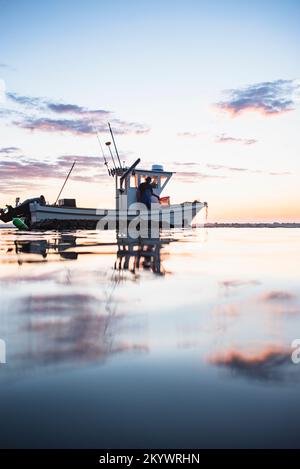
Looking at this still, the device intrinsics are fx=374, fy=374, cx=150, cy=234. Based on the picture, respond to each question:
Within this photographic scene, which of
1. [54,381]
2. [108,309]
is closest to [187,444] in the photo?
[54,381]

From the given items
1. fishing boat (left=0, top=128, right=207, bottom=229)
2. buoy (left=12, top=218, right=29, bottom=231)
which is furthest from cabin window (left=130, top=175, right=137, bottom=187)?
buoy (left=12, top=218, right=29, bottom=231)

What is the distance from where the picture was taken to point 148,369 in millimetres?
2740

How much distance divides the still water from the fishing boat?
87.6 ft

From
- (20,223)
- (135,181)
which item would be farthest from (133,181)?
(20,223)

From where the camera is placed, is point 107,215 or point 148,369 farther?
point 107,215

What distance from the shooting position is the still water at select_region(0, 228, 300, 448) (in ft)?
6.18

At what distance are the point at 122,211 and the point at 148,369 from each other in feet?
103

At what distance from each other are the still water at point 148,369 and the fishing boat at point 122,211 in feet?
87.6

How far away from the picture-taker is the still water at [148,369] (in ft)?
6.18
